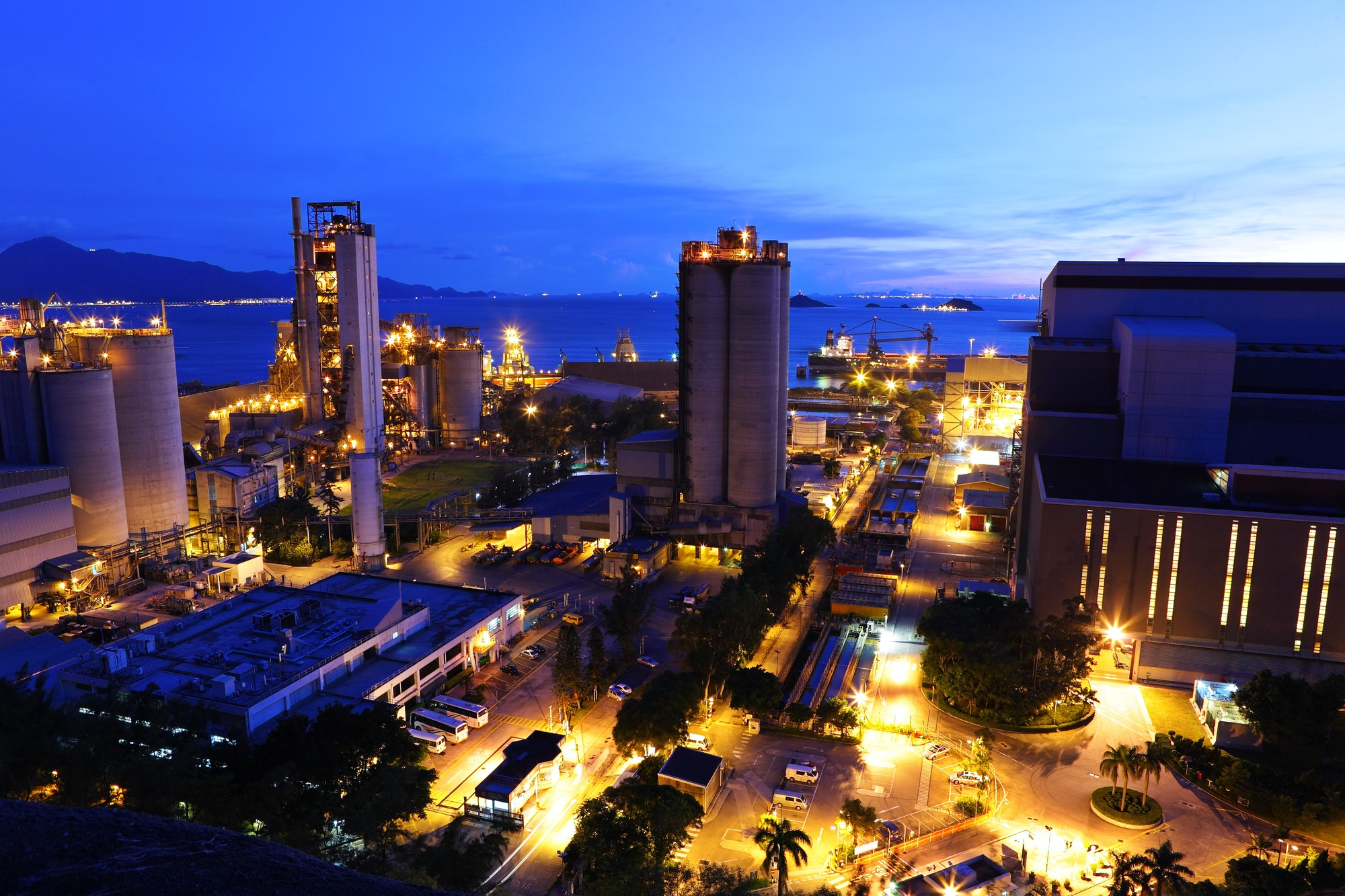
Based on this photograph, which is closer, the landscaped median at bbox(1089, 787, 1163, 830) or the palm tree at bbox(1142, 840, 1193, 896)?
the palm tree at bbox(1142, 840, 1193, 896)

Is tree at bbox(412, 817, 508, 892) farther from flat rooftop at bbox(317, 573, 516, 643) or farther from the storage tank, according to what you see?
the storage tank

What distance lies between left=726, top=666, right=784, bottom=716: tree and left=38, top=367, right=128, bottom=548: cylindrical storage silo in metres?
31.1

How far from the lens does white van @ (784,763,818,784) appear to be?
23.4 metres

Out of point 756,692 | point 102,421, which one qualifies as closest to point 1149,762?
point 756,692

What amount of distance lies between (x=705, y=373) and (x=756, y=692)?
19837mm

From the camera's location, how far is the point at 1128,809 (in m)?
22.0

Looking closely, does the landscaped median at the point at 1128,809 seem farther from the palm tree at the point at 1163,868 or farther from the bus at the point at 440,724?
the bus at the point at 440,724

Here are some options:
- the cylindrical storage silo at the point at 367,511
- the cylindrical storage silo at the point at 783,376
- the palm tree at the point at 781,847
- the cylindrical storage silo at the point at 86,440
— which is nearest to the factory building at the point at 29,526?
the cylindrical storage silo at the point at 86,440

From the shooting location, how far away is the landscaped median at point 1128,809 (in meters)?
21.7

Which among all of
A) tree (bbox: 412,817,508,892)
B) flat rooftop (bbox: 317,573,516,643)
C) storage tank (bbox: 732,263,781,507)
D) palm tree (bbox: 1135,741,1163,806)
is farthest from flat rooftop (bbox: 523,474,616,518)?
palm tree (bbox: 1135,741,1163,806)

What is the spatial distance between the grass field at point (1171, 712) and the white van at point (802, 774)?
1143 cm

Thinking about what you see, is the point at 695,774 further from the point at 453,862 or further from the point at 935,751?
the point at 935,751

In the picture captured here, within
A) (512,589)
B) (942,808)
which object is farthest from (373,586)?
(942,808)

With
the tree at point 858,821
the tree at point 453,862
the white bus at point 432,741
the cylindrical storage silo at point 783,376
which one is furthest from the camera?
the cylindrical storage silo at point 783,376
